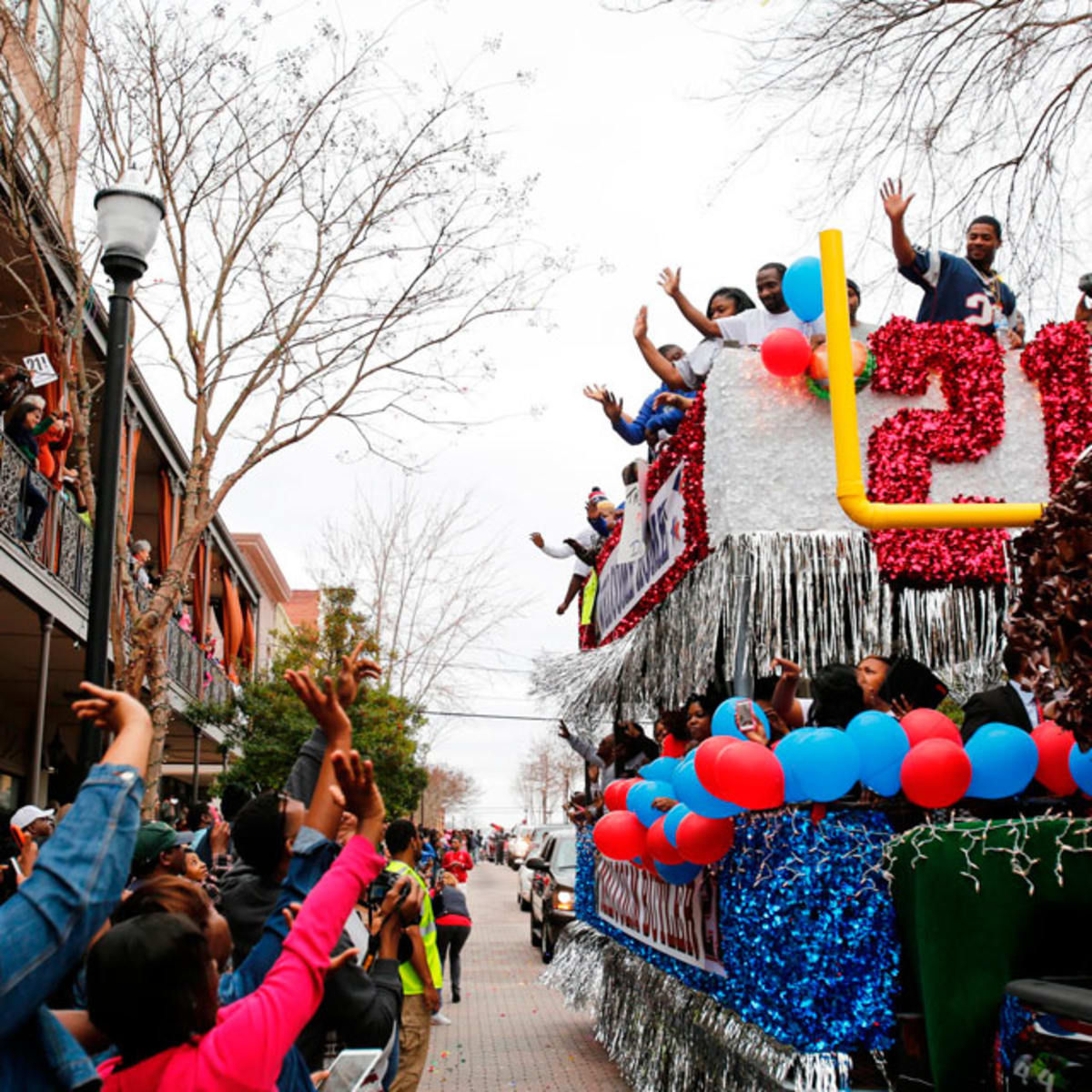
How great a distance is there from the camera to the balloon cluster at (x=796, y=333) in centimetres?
653

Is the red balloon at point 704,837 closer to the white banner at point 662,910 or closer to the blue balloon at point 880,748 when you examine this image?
the white banner at point 662,910

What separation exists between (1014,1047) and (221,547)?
1140 inches

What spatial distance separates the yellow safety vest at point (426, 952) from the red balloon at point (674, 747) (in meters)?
2.41

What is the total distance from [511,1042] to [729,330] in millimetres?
6928

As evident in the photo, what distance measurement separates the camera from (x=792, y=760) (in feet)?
17.5

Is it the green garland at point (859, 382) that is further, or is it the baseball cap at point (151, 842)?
the green garland at point (859, 382)

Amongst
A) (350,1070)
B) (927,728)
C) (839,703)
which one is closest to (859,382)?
(839,703)

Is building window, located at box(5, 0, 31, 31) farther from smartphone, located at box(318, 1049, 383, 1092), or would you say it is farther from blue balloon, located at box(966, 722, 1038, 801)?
smartphone, located at box(318, 1049, 383, 1092)

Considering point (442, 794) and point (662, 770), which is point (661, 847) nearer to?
point (662, 770)

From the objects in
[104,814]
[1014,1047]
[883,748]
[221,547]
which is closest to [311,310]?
[883,748]

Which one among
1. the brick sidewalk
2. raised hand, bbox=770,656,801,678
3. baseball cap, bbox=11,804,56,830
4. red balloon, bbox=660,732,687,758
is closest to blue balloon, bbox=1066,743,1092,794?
raised hand, bbox=770,656,801,678

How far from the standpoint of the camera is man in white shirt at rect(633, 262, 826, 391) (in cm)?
782

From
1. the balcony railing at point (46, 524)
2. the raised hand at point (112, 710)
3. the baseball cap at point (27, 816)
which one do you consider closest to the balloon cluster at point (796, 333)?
the raised hand at point (112, 710)

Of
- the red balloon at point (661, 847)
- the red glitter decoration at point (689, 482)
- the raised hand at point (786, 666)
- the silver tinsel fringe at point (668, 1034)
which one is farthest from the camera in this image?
the red glitter decoration at point (689, 482)
